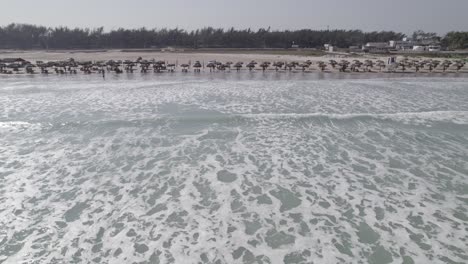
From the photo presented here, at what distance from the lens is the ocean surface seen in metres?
6.00

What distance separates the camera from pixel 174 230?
21.4 ft

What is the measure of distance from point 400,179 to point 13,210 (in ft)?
31.4

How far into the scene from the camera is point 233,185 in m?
8.44

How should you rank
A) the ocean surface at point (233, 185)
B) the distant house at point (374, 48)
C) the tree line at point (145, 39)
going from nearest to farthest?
the ocean surface at point (233, 185) → the distant house at point (374, 48) → the tree line at point (145, 39)

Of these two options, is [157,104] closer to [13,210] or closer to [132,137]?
[132,137]

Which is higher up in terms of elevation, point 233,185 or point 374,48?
point 374,48

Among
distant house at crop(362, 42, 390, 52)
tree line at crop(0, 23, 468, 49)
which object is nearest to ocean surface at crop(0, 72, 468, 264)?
distant house at crop(362, 42, 390, 52)

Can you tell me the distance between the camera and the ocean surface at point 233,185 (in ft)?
19.7

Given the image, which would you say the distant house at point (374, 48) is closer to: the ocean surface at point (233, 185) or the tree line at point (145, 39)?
the tree line at point (145, 39)

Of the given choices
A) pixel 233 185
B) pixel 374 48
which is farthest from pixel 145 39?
pixel 233 185

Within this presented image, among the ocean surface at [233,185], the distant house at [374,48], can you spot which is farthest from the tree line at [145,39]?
the ocean surface at [233,185]

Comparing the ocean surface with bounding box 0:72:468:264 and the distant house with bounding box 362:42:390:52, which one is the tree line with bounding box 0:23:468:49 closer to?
the distant house with bounding box 362:42:390:52

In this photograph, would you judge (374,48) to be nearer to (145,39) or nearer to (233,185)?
(145,39)

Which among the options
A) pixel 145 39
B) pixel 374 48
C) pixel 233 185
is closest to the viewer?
pixel 233 185
